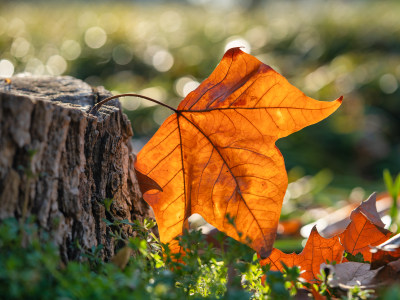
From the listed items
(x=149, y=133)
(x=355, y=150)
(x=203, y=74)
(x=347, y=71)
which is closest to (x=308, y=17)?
(x=347, y=71)

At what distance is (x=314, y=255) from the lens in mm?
1252

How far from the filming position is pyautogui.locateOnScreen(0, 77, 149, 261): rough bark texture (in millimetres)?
870

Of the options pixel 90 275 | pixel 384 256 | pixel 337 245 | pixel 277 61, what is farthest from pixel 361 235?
pixel 277 61

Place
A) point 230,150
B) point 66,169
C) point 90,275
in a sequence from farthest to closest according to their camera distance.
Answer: point 230,150 < point 66,169 < point 90,275

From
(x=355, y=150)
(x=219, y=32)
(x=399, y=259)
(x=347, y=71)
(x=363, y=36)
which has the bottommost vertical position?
(x=399, y=259)

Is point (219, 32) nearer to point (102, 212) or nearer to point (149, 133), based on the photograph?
point (149, 133)

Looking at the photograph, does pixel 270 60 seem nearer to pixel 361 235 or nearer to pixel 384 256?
pixel 361 235

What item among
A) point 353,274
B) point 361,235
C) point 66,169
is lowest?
point 353,274

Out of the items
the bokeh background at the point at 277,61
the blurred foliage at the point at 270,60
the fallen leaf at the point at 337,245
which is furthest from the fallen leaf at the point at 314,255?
the blurred foliage at the point at 270,60

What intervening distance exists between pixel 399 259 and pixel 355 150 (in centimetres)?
461

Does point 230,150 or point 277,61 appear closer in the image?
point 230,150

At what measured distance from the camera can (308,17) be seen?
26.7ft

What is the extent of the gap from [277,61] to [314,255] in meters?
5.88

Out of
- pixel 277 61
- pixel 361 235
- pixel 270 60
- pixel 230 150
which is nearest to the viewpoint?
pixel 230 150
